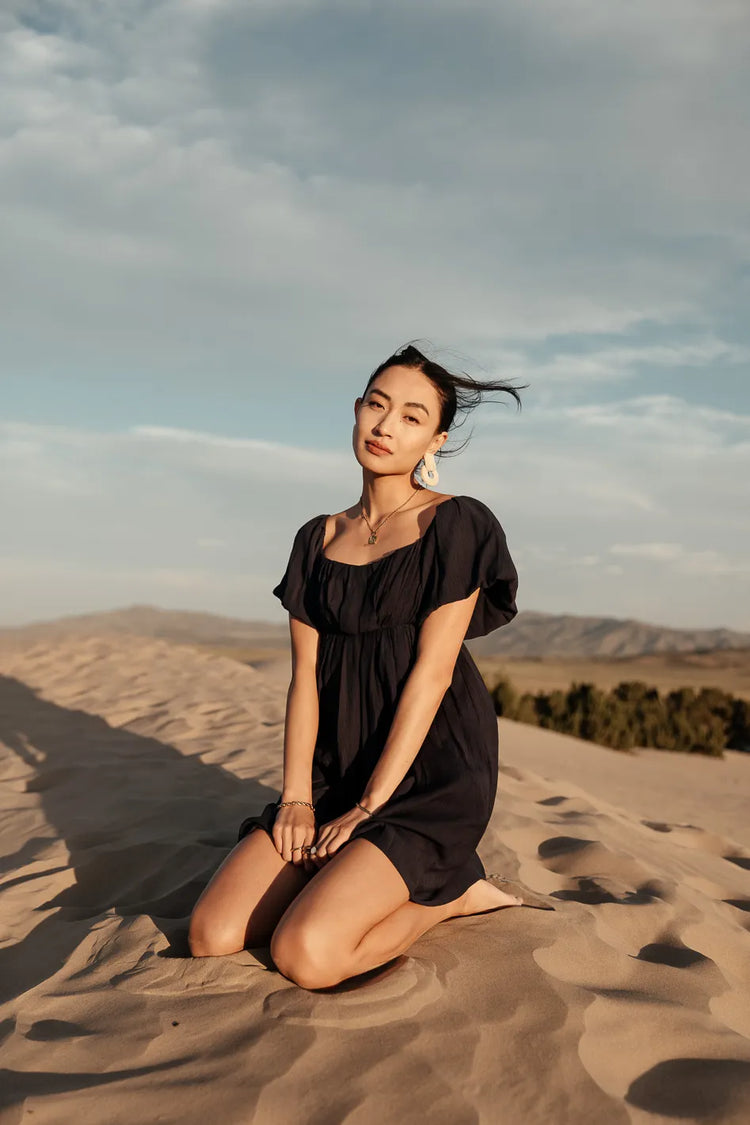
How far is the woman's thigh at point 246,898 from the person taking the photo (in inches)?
108

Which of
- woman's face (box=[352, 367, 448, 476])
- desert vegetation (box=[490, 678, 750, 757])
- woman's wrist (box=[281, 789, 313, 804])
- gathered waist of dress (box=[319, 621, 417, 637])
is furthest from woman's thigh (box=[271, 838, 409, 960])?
desert vegetation (box=[490, 678, 750, 757])

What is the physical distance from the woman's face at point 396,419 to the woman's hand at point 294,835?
1294 mm

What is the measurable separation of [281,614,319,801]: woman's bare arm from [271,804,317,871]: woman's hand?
9 cm

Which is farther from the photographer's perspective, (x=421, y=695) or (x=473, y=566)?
(x=473, y=566)

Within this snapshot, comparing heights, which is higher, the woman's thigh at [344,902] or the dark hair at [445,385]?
the dark hair at [445,385]

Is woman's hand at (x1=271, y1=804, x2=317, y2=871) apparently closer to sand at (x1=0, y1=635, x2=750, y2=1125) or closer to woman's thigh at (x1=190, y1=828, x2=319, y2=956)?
woman's thigh at (x1=190, y1=828, x2=319, y2=956)

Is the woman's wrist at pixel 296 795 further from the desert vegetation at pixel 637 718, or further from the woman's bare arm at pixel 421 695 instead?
the desert vegetation at pixel 637 718

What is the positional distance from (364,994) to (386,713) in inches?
39.4

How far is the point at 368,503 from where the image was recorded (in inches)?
140

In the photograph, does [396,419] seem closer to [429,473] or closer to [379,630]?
[429,473]

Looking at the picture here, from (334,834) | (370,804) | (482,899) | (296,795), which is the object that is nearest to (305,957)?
(334,834)

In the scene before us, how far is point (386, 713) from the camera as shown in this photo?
3.22 meters

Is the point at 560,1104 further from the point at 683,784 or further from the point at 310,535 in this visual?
A: the point at 683,784

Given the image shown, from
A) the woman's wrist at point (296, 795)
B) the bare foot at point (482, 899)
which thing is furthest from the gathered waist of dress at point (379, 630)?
the bare foot at point (482, 899)
